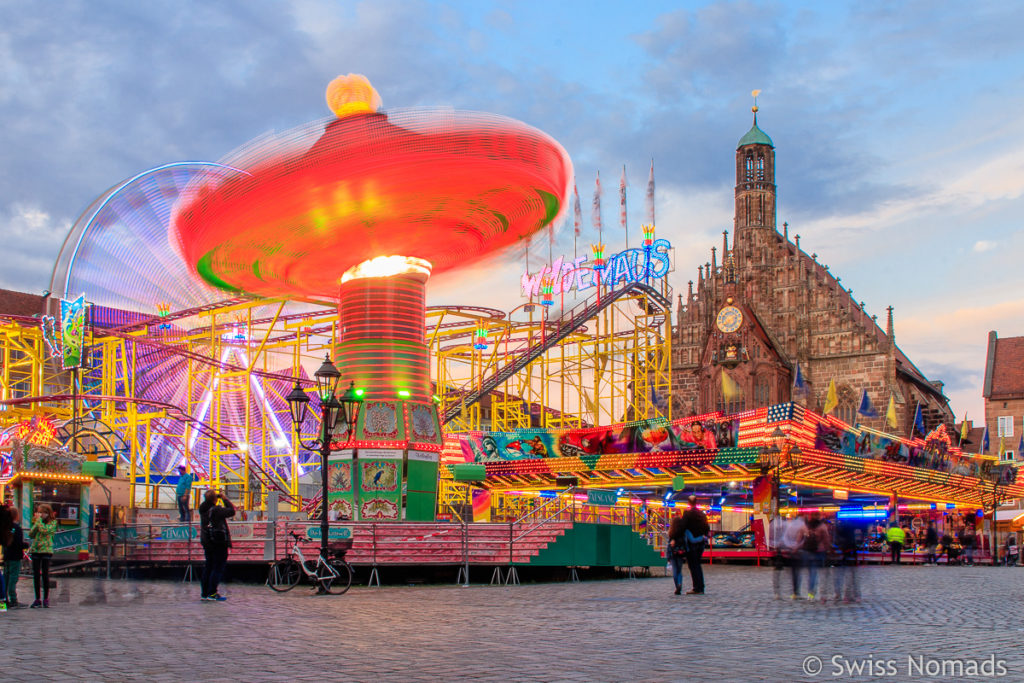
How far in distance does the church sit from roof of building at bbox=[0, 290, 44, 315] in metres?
42.1

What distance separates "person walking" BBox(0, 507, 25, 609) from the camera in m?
13.2

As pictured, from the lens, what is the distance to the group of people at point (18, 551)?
13.2 meters

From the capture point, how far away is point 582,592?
1781cm

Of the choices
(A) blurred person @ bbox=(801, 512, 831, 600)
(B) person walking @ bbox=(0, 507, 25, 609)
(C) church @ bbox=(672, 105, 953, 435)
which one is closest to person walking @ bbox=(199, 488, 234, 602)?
(B) person walking @ bbox=(0, 507, 25, 609)

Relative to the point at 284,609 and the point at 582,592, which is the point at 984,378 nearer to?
the point at 582,592

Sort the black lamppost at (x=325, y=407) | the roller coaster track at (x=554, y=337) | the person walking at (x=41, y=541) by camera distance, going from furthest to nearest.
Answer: the roller coaster track at (x=554, y=337)
the black lamppost at (x=325, y=407)
the person walking at (x=41, y=541)

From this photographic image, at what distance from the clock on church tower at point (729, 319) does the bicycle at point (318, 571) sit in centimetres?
4436

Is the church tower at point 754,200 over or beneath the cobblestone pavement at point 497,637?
over

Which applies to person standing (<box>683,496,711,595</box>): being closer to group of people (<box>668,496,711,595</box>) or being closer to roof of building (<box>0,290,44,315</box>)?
group of people (<box>668,496,711,595</box>)

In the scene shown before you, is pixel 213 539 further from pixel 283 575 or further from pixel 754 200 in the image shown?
pixel 754 200

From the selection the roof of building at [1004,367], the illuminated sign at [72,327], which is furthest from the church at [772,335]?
the illuminated sign at [72,327]

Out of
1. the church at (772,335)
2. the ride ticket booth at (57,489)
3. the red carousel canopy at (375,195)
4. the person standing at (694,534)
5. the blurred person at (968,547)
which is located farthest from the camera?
the church at (772,335)

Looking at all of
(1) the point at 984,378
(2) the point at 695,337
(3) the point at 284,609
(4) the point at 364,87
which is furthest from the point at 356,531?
(1) the point at 984,378

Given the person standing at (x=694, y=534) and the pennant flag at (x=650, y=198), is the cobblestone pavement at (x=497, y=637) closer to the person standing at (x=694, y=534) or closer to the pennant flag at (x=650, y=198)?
the person standing at (x=694, y=534)
